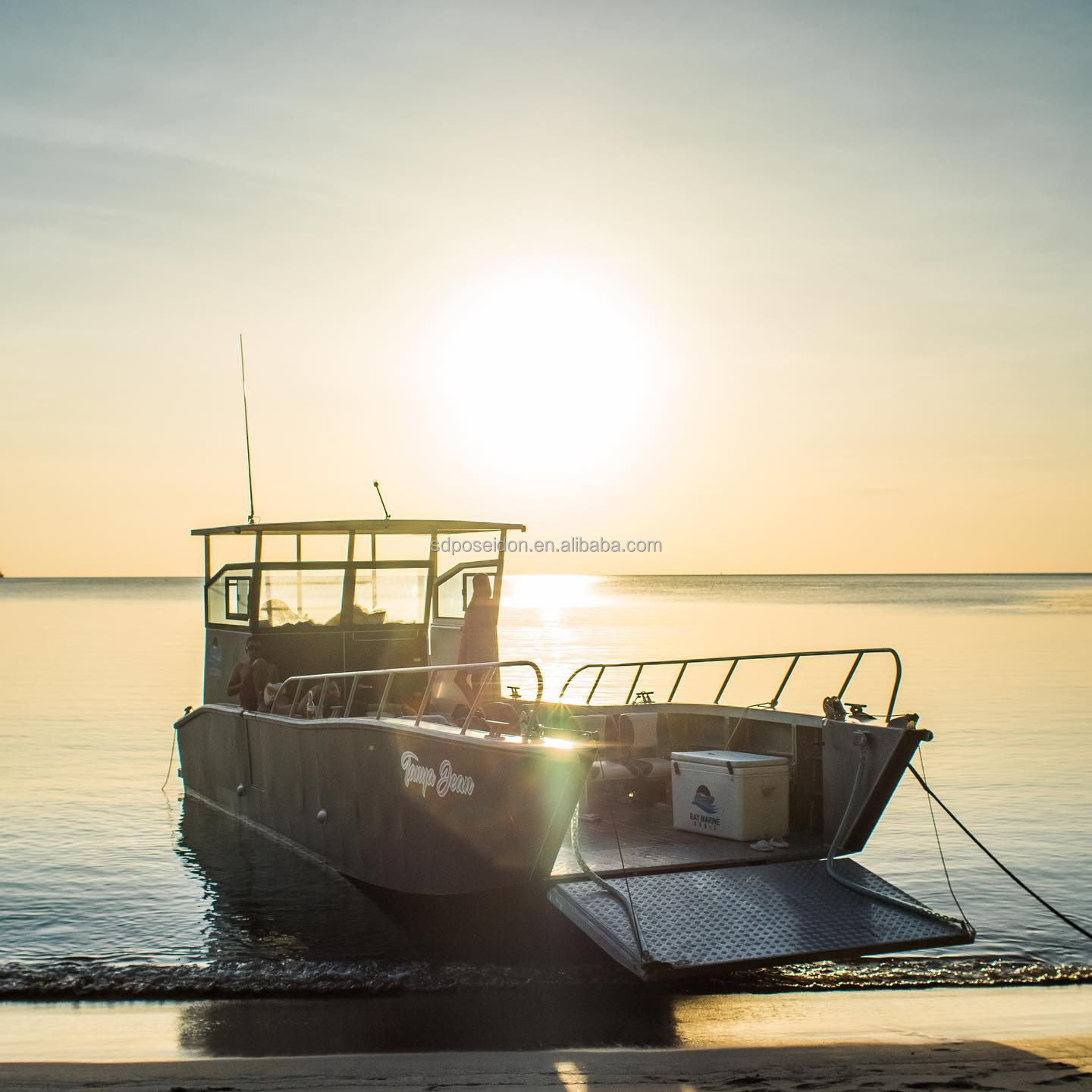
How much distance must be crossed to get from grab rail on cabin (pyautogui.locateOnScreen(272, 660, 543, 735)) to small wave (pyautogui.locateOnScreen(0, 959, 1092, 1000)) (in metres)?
1.75

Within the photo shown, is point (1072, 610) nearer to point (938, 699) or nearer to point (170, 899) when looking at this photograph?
point (938, 699)

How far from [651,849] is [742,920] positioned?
1433 mm

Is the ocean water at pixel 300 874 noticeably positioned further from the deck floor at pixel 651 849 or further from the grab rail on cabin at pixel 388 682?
the grab rail on cabin at pixel 388 682

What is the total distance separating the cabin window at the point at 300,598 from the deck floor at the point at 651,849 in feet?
13.4

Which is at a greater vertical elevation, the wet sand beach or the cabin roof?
the cabin roof

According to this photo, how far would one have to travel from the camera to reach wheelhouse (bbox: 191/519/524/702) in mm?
11734

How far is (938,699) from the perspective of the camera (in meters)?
25.4

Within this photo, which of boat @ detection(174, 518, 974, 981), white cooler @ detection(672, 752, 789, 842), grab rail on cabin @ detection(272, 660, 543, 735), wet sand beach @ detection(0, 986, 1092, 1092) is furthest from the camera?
white cooler @ detection(672, 752, 789, 842)

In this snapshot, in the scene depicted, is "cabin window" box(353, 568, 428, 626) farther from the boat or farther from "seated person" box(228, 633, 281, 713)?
"seated person" box(228, 633, 281, 713)

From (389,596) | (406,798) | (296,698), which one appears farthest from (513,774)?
(389,596)

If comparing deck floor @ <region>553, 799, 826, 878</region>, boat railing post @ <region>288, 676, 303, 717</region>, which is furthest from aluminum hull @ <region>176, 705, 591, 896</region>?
deck floor @ <region>553, 799, 826, 878</region>

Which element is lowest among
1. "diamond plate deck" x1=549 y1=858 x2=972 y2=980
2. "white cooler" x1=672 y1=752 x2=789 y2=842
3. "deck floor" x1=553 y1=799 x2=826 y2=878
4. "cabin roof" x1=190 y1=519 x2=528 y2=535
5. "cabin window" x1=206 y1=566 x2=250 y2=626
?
"deck floor" x1=553 y1=799 x2=826 y2=878

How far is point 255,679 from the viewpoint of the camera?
11336mm

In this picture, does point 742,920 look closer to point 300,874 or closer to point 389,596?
point 300,874
